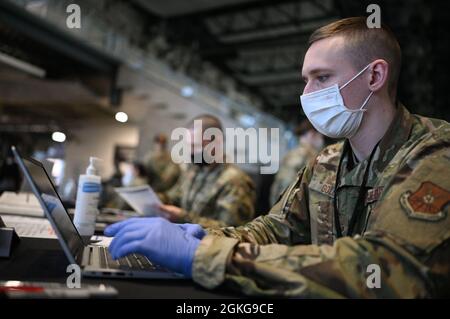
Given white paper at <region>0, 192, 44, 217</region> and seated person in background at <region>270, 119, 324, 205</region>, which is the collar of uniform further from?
seated person in background at <region>270, 119, 324, 205</region>

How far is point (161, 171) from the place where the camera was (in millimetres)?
3988

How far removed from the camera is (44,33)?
5301 mm

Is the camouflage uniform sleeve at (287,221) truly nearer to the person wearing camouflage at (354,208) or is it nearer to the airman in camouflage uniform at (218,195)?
the person wearing camouflage at (354,208)

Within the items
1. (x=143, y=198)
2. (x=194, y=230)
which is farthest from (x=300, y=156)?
(x=194, y=230)

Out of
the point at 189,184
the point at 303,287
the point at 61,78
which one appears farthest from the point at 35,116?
the point at 303,287

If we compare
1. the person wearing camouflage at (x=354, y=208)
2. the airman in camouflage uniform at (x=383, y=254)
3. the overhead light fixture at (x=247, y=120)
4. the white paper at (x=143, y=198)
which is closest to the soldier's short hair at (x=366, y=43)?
the person wearing camouflage at (x=354, y=208)

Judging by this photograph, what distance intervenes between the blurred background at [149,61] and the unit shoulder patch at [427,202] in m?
2.14

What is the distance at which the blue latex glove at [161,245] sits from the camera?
2.02 ft

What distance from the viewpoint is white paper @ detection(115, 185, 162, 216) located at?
4.98 ft

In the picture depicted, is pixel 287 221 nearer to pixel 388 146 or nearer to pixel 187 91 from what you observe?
pixel 388 146

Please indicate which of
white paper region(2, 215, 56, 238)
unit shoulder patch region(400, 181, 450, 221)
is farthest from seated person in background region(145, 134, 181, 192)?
unit shoulder patch region(400, 181, 450, 221)

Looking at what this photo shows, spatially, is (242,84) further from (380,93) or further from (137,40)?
(380,93)

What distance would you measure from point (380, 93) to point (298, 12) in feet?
22.6

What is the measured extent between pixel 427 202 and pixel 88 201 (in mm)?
893
